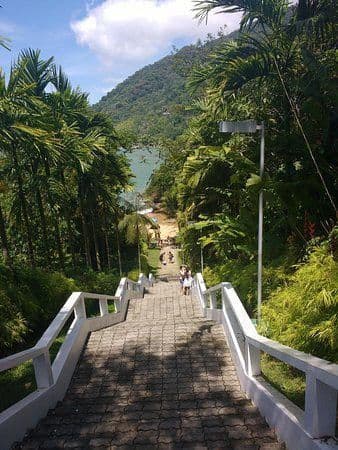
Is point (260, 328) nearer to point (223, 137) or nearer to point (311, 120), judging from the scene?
point (311, 120)

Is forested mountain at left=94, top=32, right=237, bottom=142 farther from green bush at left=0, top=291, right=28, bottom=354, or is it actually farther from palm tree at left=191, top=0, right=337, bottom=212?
green bush at left=0, top=291, right=28, bottom=354

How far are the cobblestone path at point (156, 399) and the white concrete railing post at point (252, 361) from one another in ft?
1.11

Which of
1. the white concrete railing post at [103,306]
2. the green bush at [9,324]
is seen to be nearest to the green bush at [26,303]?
the green bush at [9,324]

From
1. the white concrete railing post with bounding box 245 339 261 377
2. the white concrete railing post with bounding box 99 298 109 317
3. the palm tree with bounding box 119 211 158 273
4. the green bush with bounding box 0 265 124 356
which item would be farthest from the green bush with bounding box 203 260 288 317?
the palm tree with bounding box 119 211 158 273

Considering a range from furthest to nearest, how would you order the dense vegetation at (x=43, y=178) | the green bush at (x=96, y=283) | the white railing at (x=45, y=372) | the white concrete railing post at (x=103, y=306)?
the green bush at (x=96, y=283), the white concrete railing post at (x=103, y=306), the dense vegetation at (x=43, y=178), the white railing at (x=45, y=372)

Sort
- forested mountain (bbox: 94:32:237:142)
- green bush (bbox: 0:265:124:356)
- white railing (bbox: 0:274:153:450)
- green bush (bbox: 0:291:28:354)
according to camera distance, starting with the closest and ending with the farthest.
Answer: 1. white railing (bbox: 0:274:153:450)
2. green bush (bbox: 0:291:28:354)
3. green bush (bbox: 0:265:124:356)
4. forested mountain (bbox: 94:32:237:142)

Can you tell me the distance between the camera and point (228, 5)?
8.00 meters

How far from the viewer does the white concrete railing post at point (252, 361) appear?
4797mm

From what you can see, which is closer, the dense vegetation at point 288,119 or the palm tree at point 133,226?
the dense vegetation at point 288,119

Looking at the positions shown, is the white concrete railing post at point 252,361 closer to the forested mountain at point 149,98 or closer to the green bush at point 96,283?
the green bush at point 96,283

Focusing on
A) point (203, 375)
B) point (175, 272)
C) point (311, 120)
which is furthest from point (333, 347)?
point (175, 272)

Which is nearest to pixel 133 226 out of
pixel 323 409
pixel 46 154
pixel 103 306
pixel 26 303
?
pixel 46 154

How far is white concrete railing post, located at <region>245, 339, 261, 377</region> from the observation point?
15.7ft

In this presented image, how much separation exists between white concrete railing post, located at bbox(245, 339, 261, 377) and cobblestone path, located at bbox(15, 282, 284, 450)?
338 millimetres
